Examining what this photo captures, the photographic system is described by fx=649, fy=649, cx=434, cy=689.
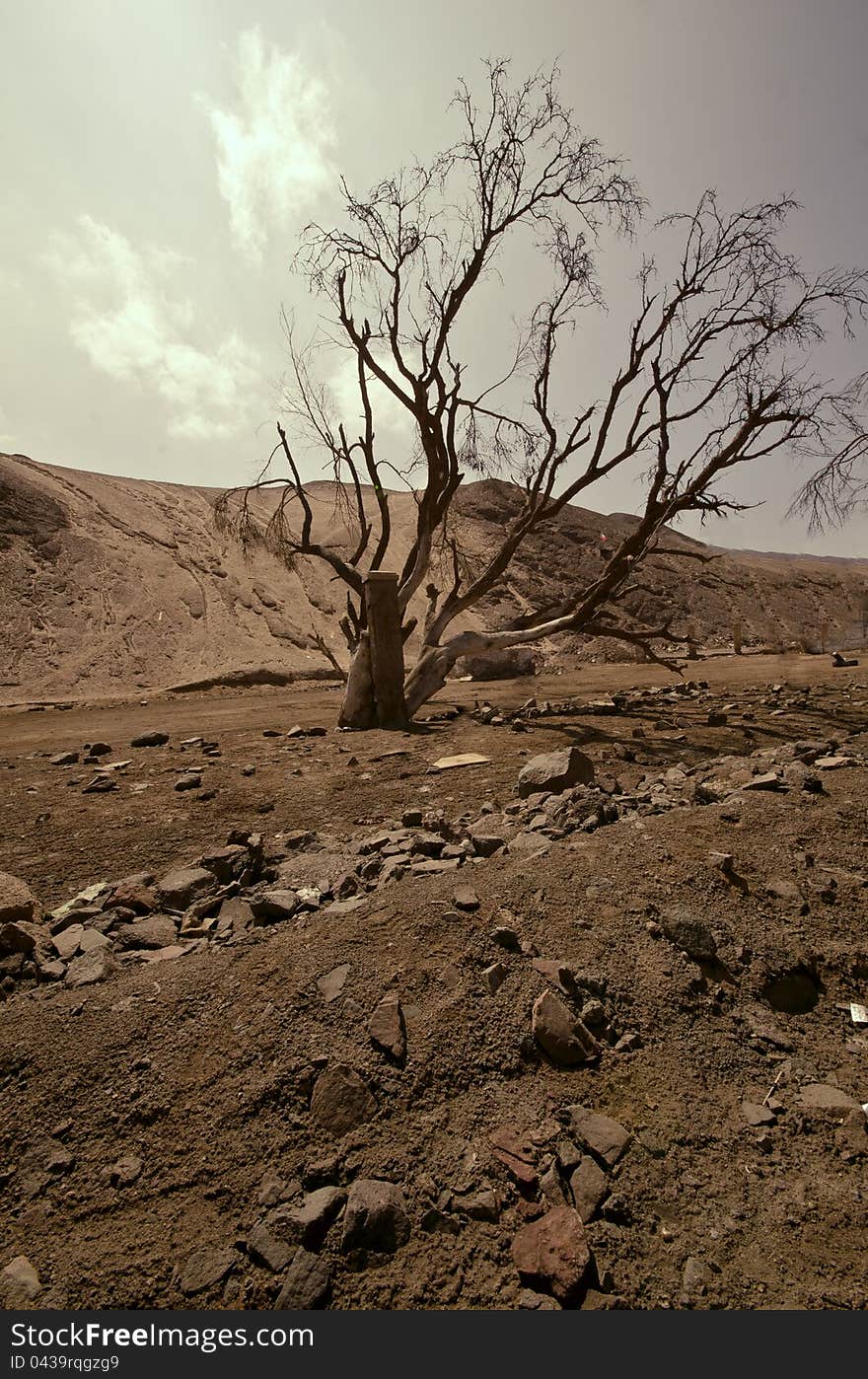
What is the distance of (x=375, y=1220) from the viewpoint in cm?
141

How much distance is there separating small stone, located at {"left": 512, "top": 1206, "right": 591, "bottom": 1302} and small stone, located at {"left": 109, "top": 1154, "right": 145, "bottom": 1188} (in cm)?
91

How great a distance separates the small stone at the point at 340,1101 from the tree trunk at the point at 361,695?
18.7 feet

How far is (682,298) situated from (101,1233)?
10.1 meters

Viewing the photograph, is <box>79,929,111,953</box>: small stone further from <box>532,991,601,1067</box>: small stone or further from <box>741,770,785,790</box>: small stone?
<box>741,770,785,790</box>: small stone

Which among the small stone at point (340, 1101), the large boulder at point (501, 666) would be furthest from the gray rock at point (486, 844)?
the large boulder at point (501, 666)

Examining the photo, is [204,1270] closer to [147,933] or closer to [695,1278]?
[695,1278]

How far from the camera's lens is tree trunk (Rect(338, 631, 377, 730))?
7.40m

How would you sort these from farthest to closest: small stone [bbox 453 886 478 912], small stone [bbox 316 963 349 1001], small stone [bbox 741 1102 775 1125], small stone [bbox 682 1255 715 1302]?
small stone [bbox 453 886 478 912], small stone [bbox 316 963 349 1001], small stone [bbox 741 1102 775 1125], small stone [bbox 682 1255 715 1302]

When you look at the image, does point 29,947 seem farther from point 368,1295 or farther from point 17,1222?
point 368,1295

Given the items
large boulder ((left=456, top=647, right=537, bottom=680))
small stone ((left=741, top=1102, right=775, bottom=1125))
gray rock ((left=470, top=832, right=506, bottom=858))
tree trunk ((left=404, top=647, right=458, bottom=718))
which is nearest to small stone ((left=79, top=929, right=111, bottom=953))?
gray rock ((left=470, top=832, right=506, bottom=858))

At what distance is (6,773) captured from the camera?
5516 millimetres

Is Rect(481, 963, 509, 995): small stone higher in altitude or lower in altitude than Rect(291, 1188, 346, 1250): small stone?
higher

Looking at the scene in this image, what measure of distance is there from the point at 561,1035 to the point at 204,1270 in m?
1.01

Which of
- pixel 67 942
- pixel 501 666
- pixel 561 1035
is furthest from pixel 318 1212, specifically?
pixel 501 666
